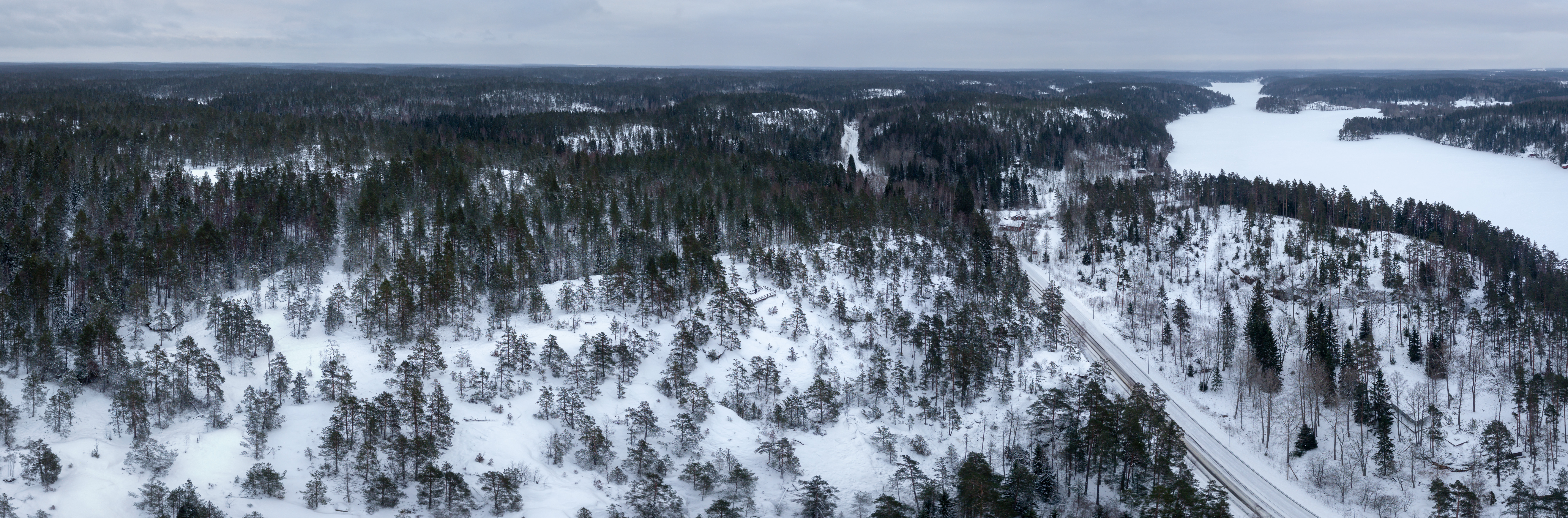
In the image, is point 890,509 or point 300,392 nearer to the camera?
point 890,509

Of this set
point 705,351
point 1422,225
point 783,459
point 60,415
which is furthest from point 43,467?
point 1422,225

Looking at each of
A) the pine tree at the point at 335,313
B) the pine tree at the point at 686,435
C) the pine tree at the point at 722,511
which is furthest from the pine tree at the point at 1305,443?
the pine tree at the point at 335,313

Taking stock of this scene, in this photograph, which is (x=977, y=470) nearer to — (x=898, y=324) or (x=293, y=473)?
(x=898, y=324)

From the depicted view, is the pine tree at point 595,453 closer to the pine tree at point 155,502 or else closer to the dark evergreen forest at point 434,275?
the dark evergreen forest at point 434,275

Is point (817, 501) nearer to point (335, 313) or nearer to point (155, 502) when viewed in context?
point (155, 502)

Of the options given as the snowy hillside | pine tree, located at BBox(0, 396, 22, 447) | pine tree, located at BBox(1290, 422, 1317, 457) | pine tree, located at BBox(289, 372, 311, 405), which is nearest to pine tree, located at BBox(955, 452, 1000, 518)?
the snowy hillside
